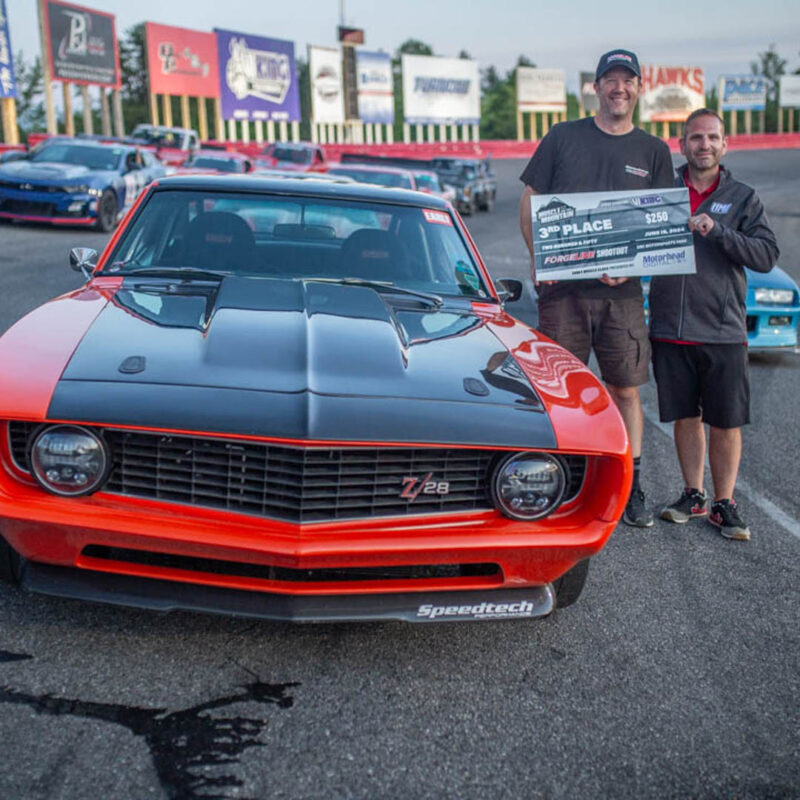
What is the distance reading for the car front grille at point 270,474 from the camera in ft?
8.98

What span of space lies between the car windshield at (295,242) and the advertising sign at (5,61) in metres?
27.0

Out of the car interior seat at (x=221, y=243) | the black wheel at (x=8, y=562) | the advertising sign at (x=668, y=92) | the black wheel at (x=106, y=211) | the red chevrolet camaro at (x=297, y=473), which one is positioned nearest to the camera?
→ the red chevrolet camaro at (x=297, y=473)

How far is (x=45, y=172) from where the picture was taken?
15461 millimetres

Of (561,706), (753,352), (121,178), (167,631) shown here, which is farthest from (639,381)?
(121,178)

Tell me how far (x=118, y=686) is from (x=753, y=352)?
7135 millimetres

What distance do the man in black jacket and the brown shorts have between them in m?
0.10

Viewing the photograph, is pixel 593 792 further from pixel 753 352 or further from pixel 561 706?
pixel 753 352

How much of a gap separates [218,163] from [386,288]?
57.9 feet

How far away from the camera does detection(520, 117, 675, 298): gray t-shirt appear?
14.4 feet

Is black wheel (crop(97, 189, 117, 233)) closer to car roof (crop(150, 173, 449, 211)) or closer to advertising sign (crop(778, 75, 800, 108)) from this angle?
car roof (crop(150, 173, 449, 211))

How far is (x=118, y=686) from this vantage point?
274 cm

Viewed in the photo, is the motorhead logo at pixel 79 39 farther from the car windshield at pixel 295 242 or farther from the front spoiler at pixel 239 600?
the front spoiler at pixel 239 600

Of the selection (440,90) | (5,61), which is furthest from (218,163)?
(440,90)

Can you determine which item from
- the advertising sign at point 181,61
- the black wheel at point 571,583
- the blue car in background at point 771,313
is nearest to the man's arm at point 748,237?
the black wheel at point 571,583
